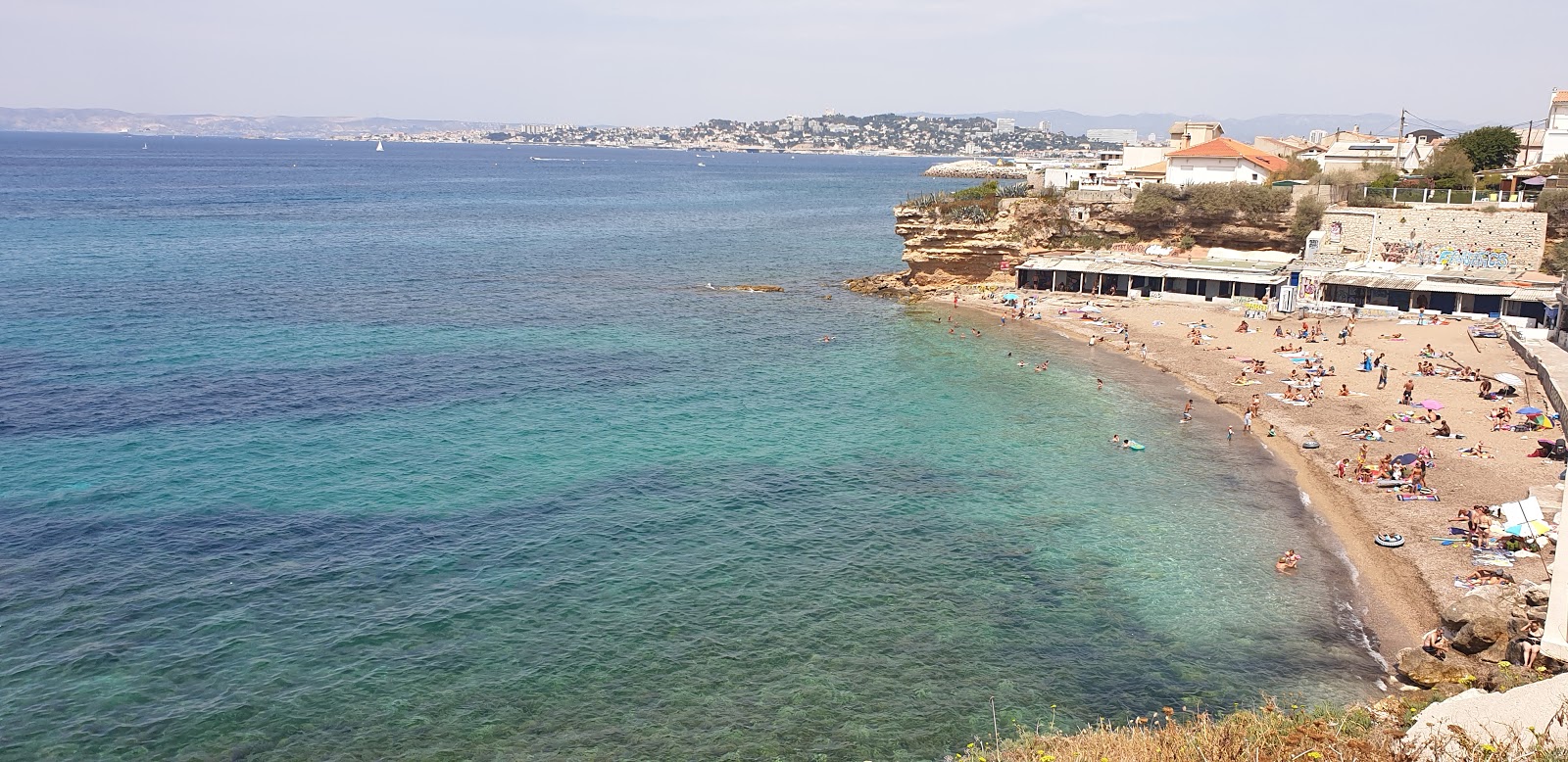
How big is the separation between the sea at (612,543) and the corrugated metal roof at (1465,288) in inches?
561

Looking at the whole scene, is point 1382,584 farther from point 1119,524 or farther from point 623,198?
point 623,198

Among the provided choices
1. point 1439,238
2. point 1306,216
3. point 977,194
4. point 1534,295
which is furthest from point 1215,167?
point 1534,295

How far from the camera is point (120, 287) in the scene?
58031mm

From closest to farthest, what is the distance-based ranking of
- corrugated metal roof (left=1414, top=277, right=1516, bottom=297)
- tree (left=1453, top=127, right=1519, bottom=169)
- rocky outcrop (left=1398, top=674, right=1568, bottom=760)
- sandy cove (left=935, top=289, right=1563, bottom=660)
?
rocky outcrop (left=1398, top=674, right=1568, bottom=760)
sandy cove (left=935, top=289, right=1563, bottom=660)
corrugated metal roof (left=1414, top=277, right=1516, bottom=297)
tree (left=1453, top=127, right=1519, bottom=169)

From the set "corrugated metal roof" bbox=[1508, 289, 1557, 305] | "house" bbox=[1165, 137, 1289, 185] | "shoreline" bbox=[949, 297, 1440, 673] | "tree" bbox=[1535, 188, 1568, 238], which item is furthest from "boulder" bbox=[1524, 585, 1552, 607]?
"house" bbox=[1165, 137, 1289, 185]

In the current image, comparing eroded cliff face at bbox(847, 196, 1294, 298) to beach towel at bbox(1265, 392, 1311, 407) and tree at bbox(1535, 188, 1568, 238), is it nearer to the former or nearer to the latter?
tree at bbox(1535, 188, 1568, 238)

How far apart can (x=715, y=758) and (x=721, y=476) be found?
1355 centimetres

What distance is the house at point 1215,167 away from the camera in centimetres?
6588

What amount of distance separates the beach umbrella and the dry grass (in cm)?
1222

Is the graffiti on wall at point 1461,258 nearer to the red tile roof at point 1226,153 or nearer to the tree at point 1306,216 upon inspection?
the tree at point 1306,216

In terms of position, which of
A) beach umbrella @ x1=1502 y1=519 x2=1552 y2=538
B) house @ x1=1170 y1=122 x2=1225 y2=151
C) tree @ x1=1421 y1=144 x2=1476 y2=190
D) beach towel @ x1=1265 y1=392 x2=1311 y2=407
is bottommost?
beach umbrella @ x1=1502 y1=519 x2=1552 y2=538

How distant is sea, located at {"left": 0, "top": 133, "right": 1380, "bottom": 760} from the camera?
18.9 metres

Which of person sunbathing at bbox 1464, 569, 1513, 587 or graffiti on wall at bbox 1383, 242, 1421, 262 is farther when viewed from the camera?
graffiti on wall at bbox 1383, 242, 1421, 262

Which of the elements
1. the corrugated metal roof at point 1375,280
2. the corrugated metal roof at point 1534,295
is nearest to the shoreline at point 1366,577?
the corrugated metal roof at point 1375,280
